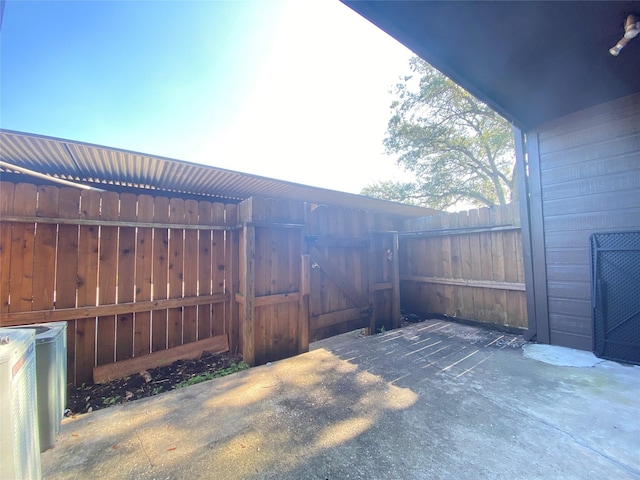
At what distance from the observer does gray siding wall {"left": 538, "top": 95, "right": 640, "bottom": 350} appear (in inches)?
112

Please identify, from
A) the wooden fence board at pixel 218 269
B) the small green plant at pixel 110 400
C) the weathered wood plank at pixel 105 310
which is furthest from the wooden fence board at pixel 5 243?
Answer: the wooden fence board at pixel 218 269

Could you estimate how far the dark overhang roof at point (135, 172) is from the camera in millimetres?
2211

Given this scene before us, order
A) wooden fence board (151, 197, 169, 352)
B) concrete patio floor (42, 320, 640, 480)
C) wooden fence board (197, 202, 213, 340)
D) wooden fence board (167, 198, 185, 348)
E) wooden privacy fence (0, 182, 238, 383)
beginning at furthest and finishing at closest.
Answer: wooden fence board (197, 202, 213, 340)
wooden fence board (167, 198, 185, 348)
wooden fence board (151, 197, 169, 352)
wooden privacy fence (0, 182, 238, 383)
concrete patio floor (42, 320, 640, 480)

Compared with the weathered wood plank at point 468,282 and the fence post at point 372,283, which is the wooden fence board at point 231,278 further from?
the weathered wood plank at point 468,282

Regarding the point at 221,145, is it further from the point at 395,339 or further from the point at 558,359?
the point at 558,359

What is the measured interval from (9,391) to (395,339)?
382 cm

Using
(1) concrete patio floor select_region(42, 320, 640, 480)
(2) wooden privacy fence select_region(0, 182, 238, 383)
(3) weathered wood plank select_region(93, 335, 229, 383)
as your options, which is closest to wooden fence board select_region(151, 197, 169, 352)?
(2) wooden privacy fence select_region(0, 182, 238, 383)

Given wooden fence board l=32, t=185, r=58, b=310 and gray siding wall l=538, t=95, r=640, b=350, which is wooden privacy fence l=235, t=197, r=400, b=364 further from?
gray siding wall l=538, t=95, r=640, b=350

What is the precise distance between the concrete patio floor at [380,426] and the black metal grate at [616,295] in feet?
0.89

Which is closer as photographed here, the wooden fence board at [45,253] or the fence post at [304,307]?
the wooden fence board at [45,253]


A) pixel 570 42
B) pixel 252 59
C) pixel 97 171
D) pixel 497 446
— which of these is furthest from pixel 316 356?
pixel 252 59

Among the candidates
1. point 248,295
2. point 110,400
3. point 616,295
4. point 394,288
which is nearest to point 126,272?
point 110,400

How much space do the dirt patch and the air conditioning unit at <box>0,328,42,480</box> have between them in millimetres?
1455

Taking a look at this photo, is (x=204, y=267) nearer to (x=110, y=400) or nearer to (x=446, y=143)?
(x=110, y=400)
